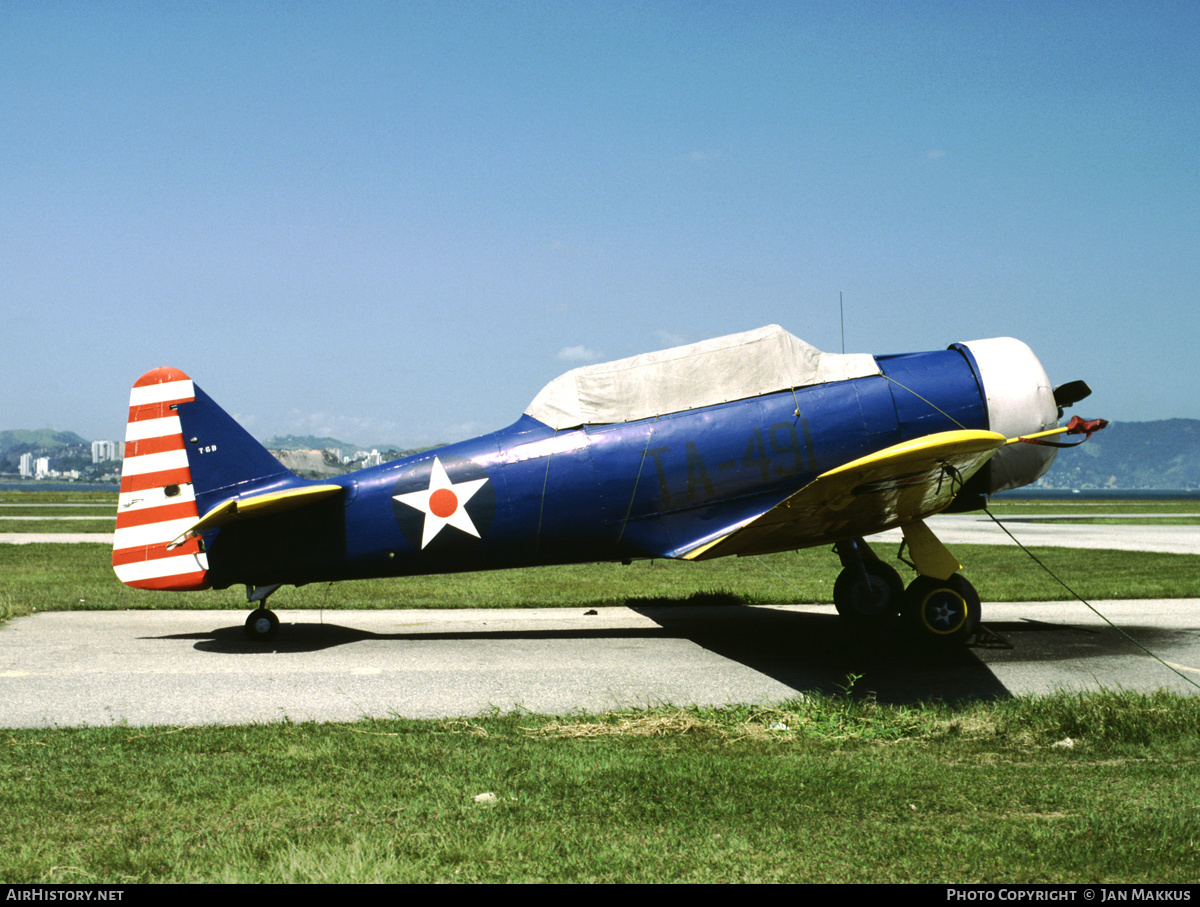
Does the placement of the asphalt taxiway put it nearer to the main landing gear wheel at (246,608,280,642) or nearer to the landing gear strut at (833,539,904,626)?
the main landing gear wheel at (246,608,280,642)

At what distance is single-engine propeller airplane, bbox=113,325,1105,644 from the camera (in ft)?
31.3

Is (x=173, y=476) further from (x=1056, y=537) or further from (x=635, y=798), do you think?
(x=1056, y=537)

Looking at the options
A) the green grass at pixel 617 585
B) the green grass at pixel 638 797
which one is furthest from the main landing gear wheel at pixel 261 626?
the green grass at pixel 638 797

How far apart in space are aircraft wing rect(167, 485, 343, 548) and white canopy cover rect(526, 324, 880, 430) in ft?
8.90

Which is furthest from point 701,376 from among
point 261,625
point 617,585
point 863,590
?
point 617,585

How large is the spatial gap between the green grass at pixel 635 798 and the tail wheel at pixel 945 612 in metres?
2.50

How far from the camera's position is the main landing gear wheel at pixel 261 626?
34.1ft

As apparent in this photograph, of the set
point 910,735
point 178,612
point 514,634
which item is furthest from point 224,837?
point 178,612

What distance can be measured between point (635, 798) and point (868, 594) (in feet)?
22.6

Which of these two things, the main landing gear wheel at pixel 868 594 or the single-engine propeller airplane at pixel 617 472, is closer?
the single-engine propeller airplane at pixel 617 472

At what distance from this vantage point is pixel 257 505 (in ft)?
31.0

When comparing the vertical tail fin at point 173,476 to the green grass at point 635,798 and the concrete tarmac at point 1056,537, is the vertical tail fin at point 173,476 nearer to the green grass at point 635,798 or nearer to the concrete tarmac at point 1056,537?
the green grass at point 635,798

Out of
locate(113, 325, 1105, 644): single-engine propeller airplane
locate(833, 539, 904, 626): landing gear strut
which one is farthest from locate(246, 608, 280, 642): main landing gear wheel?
locate(833, 539, 904, 626): landing gear strut

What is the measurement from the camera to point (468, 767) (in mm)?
5273
